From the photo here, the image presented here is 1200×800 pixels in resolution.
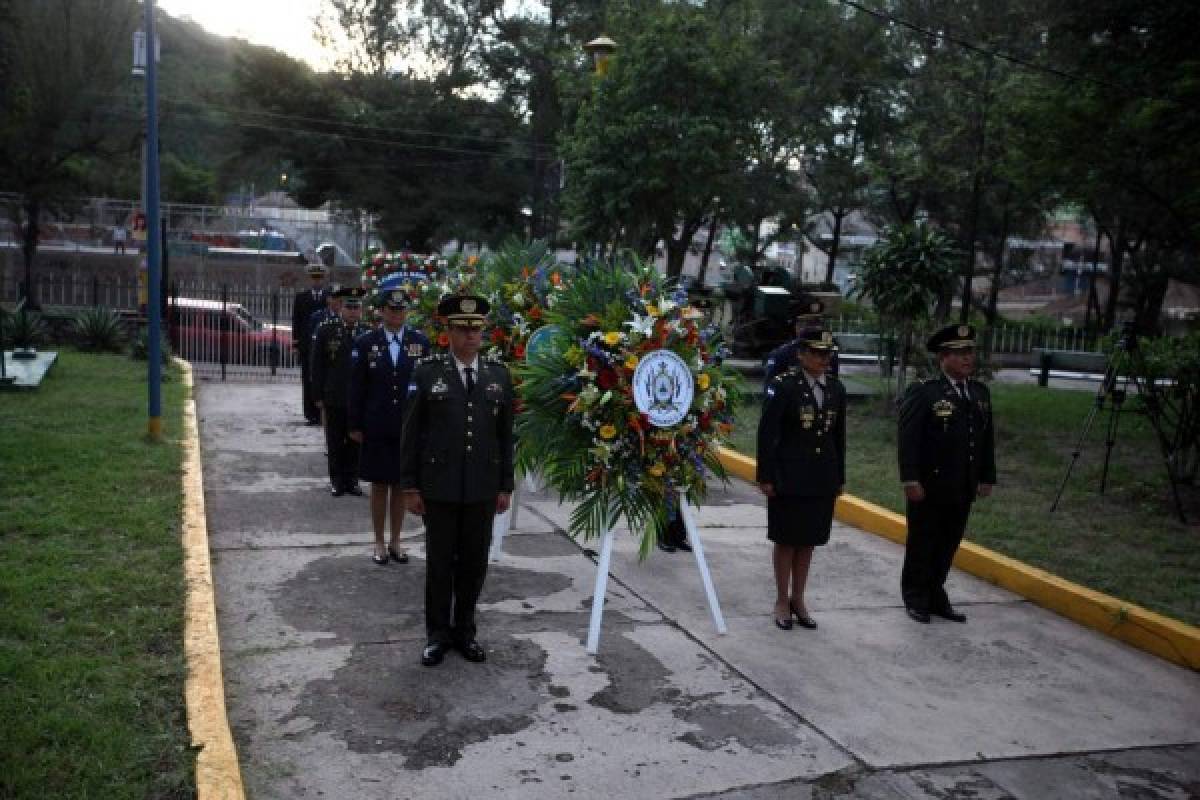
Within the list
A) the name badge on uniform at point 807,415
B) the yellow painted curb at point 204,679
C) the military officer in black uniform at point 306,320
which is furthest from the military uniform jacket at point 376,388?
the military officer in black uniform at point 306,320

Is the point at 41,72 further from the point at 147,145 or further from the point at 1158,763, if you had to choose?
the point at 1158,763

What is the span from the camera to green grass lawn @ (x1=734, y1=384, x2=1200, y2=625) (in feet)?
27.2

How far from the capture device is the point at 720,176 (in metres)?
23.2

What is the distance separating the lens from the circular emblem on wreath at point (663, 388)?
6.48 metres

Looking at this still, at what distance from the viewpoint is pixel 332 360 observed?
995cm

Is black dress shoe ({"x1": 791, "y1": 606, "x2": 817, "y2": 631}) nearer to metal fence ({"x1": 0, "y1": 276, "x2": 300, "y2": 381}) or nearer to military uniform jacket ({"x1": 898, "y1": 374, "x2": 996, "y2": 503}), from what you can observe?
military uniform jacket ({"x1": 898, "y1": 374, "x2": 996, "y2": 503})

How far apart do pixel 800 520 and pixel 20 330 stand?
48.8 ft

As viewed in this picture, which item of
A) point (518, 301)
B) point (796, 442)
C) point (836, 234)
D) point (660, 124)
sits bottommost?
point (796, 442)

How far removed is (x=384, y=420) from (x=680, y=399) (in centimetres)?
249

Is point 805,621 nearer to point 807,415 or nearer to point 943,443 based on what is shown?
point 807,415

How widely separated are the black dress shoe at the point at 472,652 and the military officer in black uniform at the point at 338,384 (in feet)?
13.1

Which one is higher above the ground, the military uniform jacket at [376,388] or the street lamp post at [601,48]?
the street lamp post at [601,48]

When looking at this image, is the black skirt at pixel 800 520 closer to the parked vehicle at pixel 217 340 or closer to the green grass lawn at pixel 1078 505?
the green grass lawn at pixel 1078 505

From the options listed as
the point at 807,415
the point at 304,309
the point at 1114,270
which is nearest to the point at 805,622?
the point at 807,415
